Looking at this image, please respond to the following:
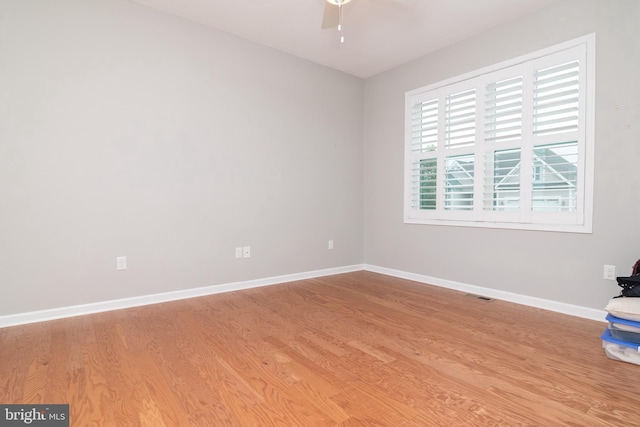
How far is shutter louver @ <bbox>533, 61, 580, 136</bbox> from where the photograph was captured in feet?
9.29

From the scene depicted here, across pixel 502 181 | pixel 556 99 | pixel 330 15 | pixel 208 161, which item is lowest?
pixel 502 181

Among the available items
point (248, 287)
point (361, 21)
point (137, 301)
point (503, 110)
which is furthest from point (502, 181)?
point (137, 301)

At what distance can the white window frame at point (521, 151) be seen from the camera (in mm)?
2754

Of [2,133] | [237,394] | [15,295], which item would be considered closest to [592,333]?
[237,394]

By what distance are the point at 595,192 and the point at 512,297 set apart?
1.18 metres

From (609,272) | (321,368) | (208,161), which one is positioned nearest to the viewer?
(321,368)

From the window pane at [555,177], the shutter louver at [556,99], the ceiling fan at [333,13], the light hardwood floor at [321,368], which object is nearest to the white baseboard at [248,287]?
the light hardwood floor at [321,368]

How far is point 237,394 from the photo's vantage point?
1651 mm

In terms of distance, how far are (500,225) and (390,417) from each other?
8.19ft

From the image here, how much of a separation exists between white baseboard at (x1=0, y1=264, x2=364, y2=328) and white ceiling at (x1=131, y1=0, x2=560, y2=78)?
2687mm

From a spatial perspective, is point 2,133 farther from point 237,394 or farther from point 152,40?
point 237,394

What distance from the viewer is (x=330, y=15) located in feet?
7.93

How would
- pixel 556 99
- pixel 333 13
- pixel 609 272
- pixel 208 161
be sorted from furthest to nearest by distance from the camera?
pixel 208 161 < pixel 556 99 < pixel 609 272 < pixel 333 13

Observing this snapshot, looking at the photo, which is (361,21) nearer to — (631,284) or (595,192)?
(595,192)
